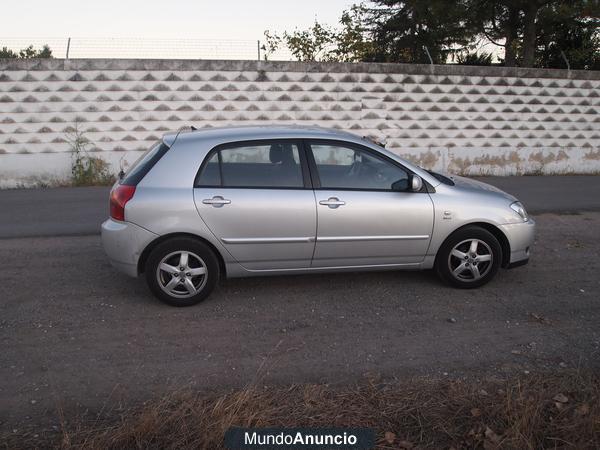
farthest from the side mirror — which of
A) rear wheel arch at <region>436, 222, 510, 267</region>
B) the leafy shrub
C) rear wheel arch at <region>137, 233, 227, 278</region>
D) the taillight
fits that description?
the leafy shrub

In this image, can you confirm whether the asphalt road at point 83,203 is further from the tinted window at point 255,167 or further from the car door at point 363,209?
the car door at point 363,209

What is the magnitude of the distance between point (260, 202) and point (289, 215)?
10.9 inches

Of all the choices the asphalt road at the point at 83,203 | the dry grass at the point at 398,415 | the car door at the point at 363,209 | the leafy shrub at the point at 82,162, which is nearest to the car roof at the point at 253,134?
the car door at the point at 363,209

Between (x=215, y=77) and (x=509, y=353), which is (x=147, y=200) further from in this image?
(x=215, y=77)

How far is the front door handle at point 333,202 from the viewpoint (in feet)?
16.7

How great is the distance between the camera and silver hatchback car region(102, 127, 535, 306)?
16.2 feet

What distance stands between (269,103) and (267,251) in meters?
7.13

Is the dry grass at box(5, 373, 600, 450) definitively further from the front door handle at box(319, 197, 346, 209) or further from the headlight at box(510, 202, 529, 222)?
the headlight at box(510, 202, 529, 222)

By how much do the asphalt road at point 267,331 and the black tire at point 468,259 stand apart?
0.13m

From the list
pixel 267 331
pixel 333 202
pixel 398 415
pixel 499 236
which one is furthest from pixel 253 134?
pixel 398 415

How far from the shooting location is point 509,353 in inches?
164

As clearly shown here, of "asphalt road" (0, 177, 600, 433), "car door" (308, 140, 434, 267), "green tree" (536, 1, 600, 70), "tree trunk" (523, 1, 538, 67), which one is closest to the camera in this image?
"asphalt road" (0, 177, 600, 433)

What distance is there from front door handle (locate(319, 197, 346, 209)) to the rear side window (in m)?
1.48

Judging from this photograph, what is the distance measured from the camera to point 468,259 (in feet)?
17.7
